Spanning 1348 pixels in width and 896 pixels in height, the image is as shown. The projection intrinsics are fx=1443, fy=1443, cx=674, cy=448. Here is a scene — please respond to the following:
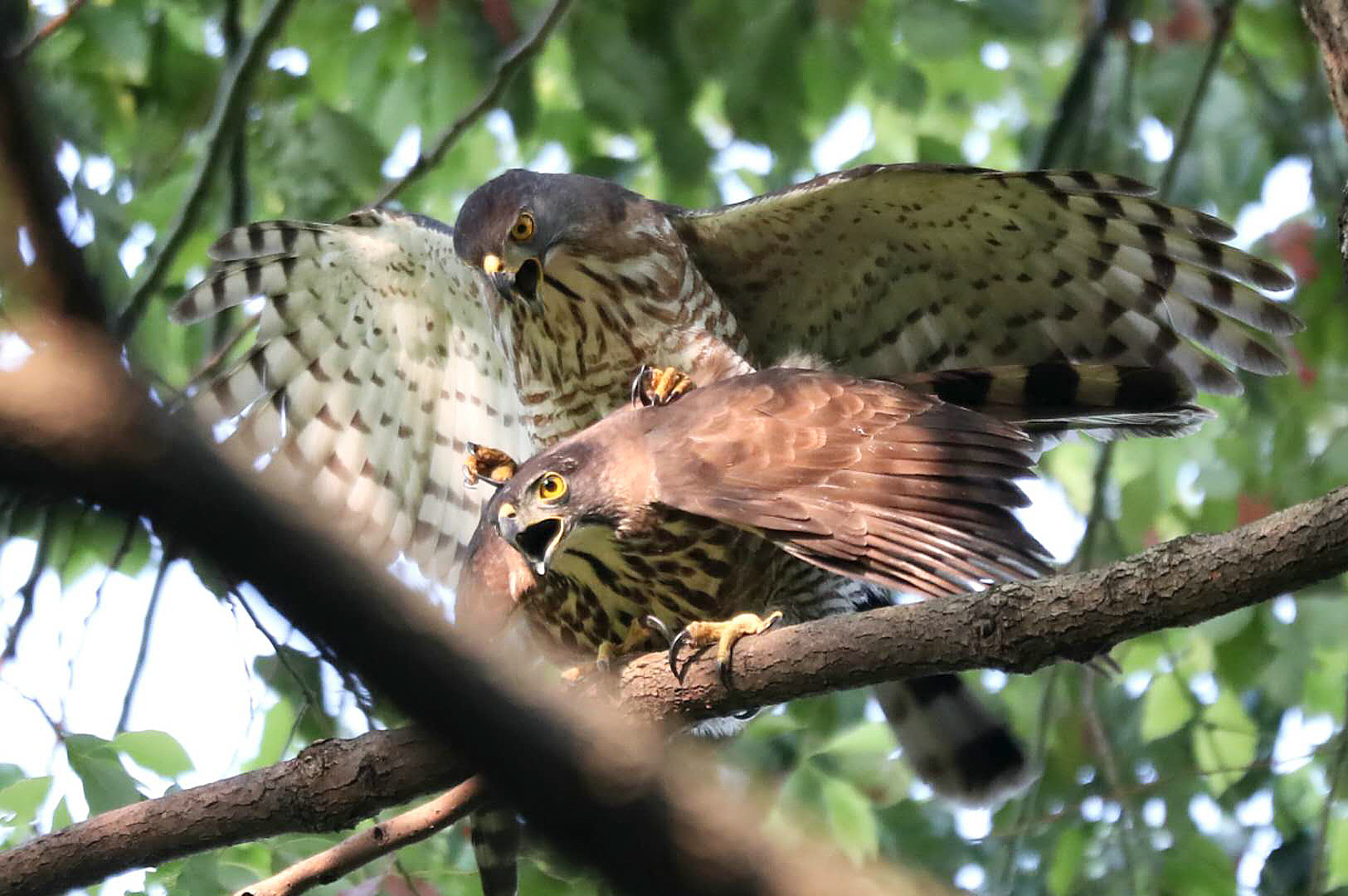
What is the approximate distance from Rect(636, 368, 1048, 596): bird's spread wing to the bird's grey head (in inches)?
29.0

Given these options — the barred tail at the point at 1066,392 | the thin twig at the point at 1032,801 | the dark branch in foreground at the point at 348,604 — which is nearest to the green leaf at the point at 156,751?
the barred tail at the point at 1066,392

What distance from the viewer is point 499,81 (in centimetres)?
416

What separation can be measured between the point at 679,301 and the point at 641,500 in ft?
3.18

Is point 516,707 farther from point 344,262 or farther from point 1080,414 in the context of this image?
point 344,262

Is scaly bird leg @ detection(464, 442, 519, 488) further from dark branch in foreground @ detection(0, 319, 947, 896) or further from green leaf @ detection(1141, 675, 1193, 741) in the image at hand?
green leaf @ detection(1141, 675, 1193, 741)

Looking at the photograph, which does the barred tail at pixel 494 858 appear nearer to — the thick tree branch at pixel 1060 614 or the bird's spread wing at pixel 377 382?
the thick tree branch at pixel 1060 614

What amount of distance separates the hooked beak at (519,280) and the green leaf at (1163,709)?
2644 mm

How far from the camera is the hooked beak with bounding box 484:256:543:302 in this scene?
337 centimetres

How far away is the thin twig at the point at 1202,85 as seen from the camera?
14.0 ft

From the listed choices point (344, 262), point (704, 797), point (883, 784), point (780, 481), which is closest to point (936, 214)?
point (780, 481)

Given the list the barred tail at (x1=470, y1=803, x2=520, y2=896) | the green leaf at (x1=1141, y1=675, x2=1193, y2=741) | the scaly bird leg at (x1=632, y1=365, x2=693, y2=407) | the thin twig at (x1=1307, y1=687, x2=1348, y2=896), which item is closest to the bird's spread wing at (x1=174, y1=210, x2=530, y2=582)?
the scaly bird leg at (x1=632, y1=365, x2=693, y2=407)

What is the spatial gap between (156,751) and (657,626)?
1.00 metres

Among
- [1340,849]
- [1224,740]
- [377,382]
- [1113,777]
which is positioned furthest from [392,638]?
[1224,740]

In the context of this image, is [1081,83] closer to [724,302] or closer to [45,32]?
[724,302]
